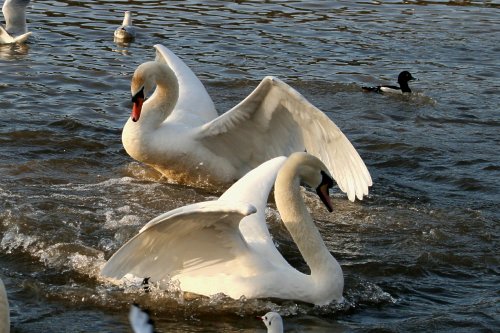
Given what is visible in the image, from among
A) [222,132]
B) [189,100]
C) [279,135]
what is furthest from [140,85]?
[279,135]

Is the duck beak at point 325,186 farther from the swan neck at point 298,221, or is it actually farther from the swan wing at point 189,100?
the swan wing at point 189,100

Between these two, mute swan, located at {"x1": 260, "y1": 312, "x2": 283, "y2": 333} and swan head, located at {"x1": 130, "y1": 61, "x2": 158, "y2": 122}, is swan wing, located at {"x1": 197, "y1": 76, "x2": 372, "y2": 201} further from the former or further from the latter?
mute swan, located at {"x1": 260, "y1": 312, "x2": 283, "y2": 333}

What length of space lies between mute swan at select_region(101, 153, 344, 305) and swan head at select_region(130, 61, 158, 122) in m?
2.73

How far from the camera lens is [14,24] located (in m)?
17.0

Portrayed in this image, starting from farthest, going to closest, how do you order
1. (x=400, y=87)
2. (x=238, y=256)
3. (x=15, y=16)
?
1. (x=15, y=16)
2. (x=400, y=87)
3. (x=238, y=256)

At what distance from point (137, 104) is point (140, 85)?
0.18 metres

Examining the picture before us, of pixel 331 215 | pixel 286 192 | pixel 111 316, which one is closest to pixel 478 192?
pixel 331 215

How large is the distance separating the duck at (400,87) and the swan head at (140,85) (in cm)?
442

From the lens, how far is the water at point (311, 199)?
7.10 metres

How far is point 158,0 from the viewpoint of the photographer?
1952 centimetres

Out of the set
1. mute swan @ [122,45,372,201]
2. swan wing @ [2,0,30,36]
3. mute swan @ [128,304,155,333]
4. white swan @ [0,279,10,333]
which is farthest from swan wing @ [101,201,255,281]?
swan wing @ [2,0,30,36]

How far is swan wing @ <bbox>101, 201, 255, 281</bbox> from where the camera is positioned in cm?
660

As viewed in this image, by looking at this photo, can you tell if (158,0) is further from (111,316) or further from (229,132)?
(111,316)

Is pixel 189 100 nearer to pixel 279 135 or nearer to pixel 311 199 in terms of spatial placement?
pixel 279 135
